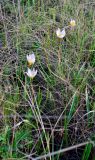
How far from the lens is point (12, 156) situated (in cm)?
109

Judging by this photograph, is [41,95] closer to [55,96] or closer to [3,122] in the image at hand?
[55,96]

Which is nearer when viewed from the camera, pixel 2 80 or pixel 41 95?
pixel 41 95

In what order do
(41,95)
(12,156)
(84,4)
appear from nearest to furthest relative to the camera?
(12,156)
(41,95)
(84,4)

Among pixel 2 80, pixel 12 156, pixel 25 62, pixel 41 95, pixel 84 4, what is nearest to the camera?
pixel 12 156

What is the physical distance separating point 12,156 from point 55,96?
16.1 inches

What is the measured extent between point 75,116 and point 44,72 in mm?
319

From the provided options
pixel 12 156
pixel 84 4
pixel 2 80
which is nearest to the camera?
pixel 12 156

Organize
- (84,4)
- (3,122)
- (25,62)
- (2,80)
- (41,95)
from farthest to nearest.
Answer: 1. (84,4)
2. (25,62)
3. (2,80)
4. (41,95)
5. (3,122)

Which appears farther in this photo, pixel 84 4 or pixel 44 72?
pixel 84 4

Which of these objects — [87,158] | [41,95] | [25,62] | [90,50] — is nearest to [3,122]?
[41,95]

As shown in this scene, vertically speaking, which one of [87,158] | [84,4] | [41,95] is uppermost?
[84,4]

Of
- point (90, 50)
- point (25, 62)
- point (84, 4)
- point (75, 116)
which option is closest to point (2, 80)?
point (25, 62)

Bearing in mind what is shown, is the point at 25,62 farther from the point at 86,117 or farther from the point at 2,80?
the point at 86,117

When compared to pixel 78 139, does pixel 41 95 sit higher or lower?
higher
